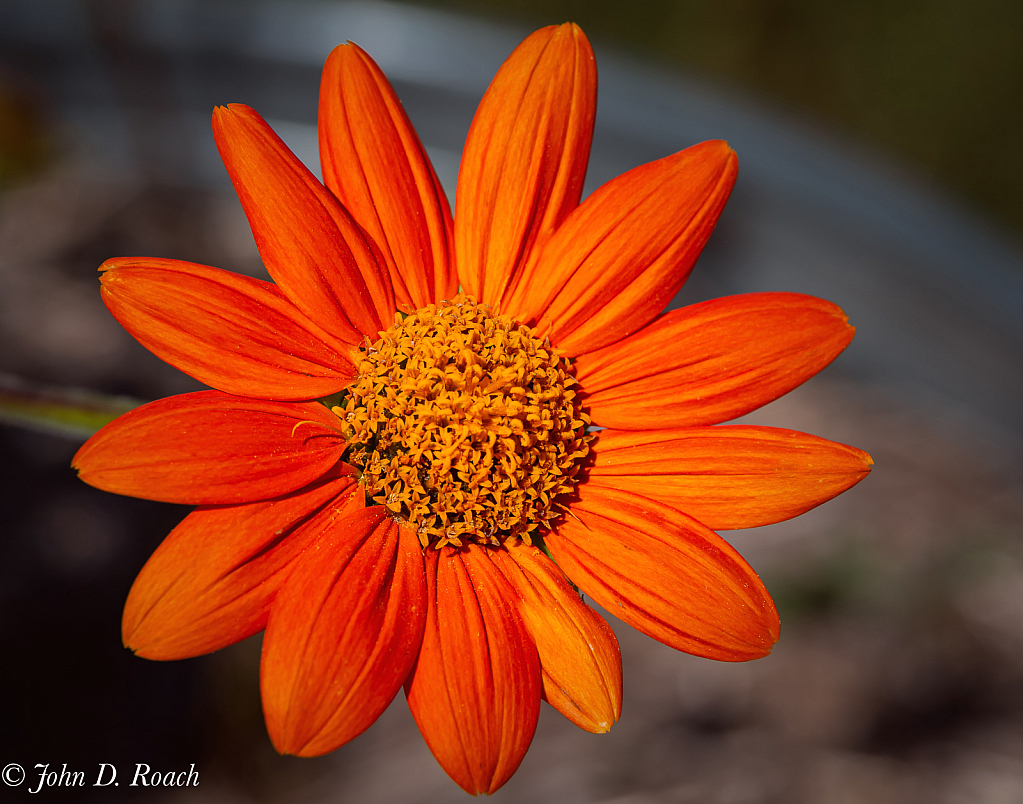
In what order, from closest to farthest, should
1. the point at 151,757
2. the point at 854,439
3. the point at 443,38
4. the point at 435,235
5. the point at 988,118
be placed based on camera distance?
1. the point at 435,235
2. the point at 151,757
3. the point at 854,439
4. the point at 443,38
5. the point at 988,118

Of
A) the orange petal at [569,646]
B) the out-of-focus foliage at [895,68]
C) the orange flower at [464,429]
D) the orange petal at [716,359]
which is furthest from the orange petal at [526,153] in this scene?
the out-of-focus foliage at [895,68]

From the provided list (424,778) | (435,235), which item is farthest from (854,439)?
(435,235)

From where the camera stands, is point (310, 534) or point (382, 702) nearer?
point (382, 702)

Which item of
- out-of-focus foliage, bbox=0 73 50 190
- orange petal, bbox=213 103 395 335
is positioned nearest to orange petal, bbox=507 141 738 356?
orange petal, bbox=213 103 395 335

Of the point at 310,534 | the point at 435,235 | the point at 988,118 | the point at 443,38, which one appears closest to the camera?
the point at 310,534

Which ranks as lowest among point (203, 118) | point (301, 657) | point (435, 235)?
point (301, 657)

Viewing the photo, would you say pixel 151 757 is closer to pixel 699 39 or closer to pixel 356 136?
pixel 356 136

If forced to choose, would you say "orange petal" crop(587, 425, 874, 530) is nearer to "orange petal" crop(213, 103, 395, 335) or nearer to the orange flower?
the orange flower

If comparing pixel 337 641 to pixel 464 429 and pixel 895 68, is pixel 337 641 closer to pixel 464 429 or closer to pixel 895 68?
pixel 464 429
